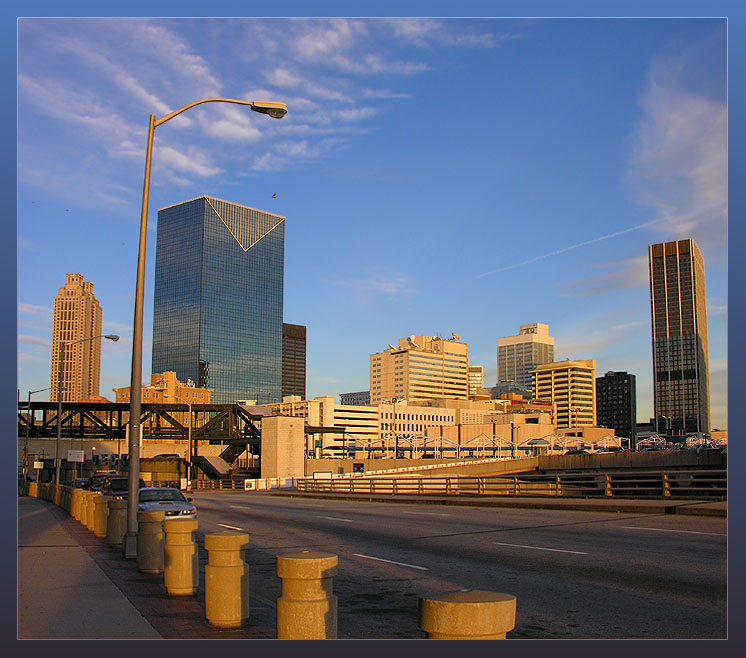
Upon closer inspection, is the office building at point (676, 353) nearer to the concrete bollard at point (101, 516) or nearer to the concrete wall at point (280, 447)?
the concrete wall at point (280, 447)

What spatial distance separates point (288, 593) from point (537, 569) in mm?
8304

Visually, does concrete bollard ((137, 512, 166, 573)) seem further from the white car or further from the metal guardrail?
the metal guardrail

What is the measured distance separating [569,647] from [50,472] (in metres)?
94.1

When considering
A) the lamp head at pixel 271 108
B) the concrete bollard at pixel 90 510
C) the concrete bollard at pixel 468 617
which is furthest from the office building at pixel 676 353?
the concrete bollard at pixel 468 617

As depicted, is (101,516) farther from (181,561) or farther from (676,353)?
(676,353)

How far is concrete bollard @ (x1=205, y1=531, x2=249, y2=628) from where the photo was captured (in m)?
8.41

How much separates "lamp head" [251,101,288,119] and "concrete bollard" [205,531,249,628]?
998cm

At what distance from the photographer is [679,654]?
23.3ft

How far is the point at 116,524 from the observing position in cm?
1791

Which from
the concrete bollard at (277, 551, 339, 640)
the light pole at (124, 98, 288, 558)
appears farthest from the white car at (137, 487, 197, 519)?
the concrete bollard at (277, 551, 339, 640)

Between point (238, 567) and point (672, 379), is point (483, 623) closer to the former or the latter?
point (238, 567)

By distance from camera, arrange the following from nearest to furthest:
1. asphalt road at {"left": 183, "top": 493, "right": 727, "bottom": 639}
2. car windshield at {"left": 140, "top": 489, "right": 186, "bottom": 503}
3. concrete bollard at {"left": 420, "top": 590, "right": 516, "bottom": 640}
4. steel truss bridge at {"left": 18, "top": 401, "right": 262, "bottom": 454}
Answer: concrete bollard at {"left": 420, "top": 590, "right": 516, "bottom": 640}, asphalt road at {"left": 183, "top": 493, "right": 727, "bottom": 639}, car windshield at {"left": 140, "top": 489, "right": 186, "bottom": 503}, steel truss bridge at {"left": 18, "top": 401, "right": 262, "bottom": 454}

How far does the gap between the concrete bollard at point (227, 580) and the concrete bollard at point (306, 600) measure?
6.44ft

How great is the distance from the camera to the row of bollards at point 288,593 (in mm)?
4965
